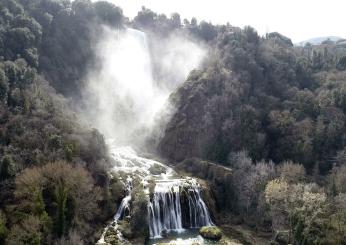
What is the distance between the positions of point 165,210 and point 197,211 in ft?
20.5

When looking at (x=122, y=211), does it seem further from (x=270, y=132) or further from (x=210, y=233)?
(x=270, y=132)

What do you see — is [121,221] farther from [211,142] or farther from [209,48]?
[209,48]

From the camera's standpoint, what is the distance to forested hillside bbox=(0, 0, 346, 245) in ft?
187

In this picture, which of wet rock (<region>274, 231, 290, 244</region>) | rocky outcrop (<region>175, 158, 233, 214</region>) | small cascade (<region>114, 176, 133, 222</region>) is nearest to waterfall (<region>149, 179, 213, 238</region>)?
rocky outcrop (<region>175, 158, 233, 214</region>)

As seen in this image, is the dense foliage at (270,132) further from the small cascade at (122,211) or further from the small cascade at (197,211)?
the small cascade at (122,211)

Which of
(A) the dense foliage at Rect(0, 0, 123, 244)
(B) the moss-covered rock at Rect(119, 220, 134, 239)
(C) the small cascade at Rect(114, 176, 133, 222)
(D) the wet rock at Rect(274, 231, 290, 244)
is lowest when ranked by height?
(D) the wet rock at Rect(274, 231, 290, 244)

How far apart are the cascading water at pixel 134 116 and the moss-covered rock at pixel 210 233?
14.1ft

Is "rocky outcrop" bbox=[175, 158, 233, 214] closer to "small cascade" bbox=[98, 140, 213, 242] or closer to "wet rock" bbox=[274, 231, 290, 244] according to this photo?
"small cascade" bbox=[98, 140, 213, 242]

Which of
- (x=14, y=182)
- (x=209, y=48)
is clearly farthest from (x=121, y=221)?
(x=209, y=48)

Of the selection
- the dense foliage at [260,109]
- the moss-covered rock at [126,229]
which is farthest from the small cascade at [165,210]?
the dense foliage at [260,109]

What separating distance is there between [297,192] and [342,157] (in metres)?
24.7

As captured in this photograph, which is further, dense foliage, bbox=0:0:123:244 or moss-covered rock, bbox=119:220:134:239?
A: moss-covered rock, bbox=119:220:134:239

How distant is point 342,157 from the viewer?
266 ft

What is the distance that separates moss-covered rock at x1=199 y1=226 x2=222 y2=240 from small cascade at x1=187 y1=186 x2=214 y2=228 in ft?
13.4
